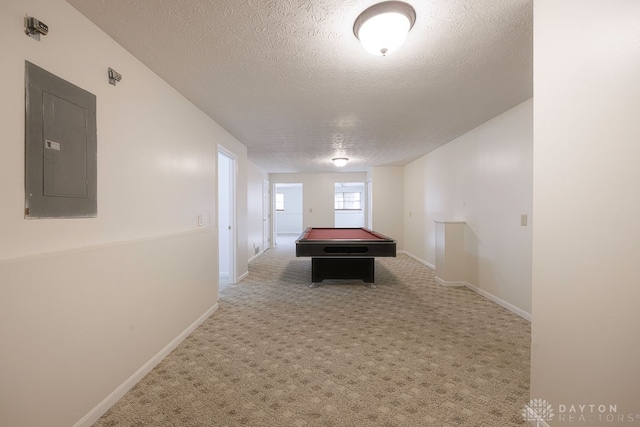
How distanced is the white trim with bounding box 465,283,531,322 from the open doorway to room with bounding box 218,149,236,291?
3.80m

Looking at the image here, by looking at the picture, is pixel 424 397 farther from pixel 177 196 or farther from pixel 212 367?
pixel 177 196

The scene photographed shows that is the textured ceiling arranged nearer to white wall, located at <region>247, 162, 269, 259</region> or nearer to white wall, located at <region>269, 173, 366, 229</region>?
white wall, located at <region>247, 162, 269, 259</region>

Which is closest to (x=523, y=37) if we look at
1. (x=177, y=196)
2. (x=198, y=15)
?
(x=198, y=15)

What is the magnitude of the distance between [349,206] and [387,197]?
5104mm

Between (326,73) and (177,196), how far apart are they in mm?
1795

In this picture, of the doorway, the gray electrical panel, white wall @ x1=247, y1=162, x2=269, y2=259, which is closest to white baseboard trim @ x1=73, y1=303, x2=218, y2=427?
the gray electrical panel

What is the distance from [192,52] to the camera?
200cm

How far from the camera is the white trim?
9.92ft

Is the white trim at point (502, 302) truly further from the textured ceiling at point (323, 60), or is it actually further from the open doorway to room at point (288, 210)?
the open doorway to room at point (288, 210)

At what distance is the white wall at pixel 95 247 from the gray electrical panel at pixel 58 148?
4 cm

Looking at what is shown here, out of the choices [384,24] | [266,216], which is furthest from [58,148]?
[266,216]

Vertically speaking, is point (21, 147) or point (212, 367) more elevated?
point (21, 147)

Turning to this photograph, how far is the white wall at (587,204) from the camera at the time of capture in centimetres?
101

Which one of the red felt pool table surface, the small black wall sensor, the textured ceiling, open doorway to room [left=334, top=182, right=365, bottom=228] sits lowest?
the red felt pool table surface
